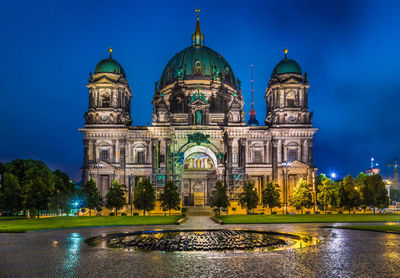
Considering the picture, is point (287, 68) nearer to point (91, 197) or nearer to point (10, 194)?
point (91, 197)

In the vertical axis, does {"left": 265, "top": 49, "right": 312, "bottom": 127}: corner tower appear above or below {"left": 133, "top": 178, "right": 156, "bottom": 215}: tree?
above

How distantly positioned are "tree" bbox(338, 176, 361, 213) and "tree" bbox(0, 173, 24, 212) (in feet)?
167

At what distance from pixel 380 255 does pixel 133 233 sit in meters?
A: 18.2

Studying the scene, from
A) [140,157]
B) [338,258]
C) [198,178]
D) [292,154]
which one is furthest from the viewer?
[198,178]

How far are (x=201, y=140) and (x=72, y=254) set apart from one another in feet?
198

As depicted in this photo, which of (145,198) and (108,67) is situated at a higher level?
(108,67)

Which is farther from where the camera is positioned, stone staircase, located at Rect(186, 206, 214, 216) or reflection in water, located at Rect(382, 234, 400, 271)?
stone staircase, located at Rect(186, 206, 214, 216)

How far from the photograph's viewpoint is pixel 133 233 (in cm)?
3156

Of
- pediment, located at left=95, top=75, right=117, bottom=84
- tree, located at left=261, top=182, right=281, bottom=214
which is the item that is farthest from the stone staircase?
pediment, located at left=95, top=75, right=117, bottom=84

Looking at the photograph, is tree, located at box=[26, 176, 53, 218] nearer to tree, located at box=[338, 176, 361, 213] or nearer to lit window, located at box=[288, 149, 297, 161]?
lit window, located at box=[288, 149, 297, 161]

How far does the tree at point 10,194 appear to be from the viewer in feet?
208

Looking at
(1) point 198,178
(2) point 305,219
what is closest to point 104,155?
(1) point 198,178

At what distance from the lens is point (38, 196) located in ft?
199

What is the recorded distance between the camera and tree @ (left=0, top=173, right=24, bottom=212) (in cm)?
6331
